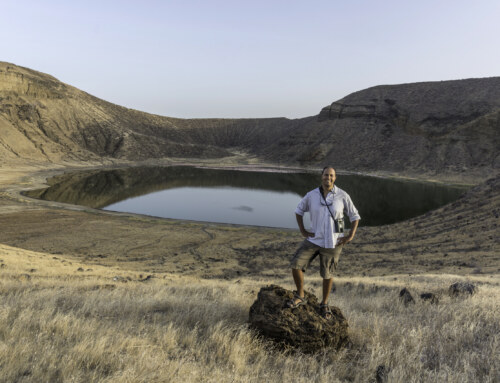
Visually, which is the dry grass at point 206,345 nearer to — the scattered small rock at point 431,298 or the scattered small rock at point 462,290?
the scattered small rock at point 431,298

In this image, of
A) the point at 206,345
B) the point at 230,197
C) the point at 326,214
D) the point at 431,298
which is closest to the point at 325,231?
the point at 326,214

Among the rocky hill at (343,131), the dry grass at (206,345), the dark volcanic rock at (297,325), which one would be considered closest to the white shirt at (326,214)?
the dark volcanic rock at (297,325)

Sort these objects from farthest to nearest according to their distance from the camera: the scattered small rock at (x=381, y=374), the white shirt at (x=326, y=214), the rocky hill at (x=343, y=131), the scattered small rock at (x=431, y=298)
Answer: the rocky hill at (x=343, y=131) → the scattered small rock at (x=431, y=298) → the white shirt at (x=326, y=214) → the scattered small rock at (x=381, y=374)

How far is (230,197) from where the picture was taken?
138ft

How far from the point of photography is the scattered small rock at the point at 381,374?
3.29 metres

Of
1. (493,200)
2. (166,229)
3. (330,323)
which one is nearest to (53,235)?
(166,229)

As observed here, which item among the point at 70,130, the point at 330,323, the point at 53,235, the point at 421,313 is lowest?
the point at 53,235

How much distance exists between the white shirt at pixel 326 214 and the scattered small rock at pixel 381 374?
4.70 feet

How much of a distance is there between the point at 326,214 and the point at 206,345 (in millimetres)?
2210

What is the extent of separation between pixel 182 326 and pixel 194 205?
105ft

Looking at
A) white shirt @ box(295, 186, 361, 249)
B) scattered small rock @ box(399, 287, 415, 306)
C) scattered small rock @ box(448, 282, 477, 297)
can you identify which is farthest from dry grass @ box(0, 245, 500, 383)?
white shirt @ box(295, 186, 361, 249)

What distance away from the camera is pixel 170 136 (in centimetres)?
12331

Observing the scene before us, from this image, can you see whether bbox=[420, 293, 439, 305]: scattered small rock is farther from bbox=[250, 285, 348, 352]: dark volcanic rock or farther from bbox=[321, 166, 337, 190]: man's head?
bbox=[321, 166, 337, 190]: man's head

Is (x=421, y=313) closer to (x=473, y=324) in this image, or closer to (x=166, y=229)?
(x=473, y=324)
